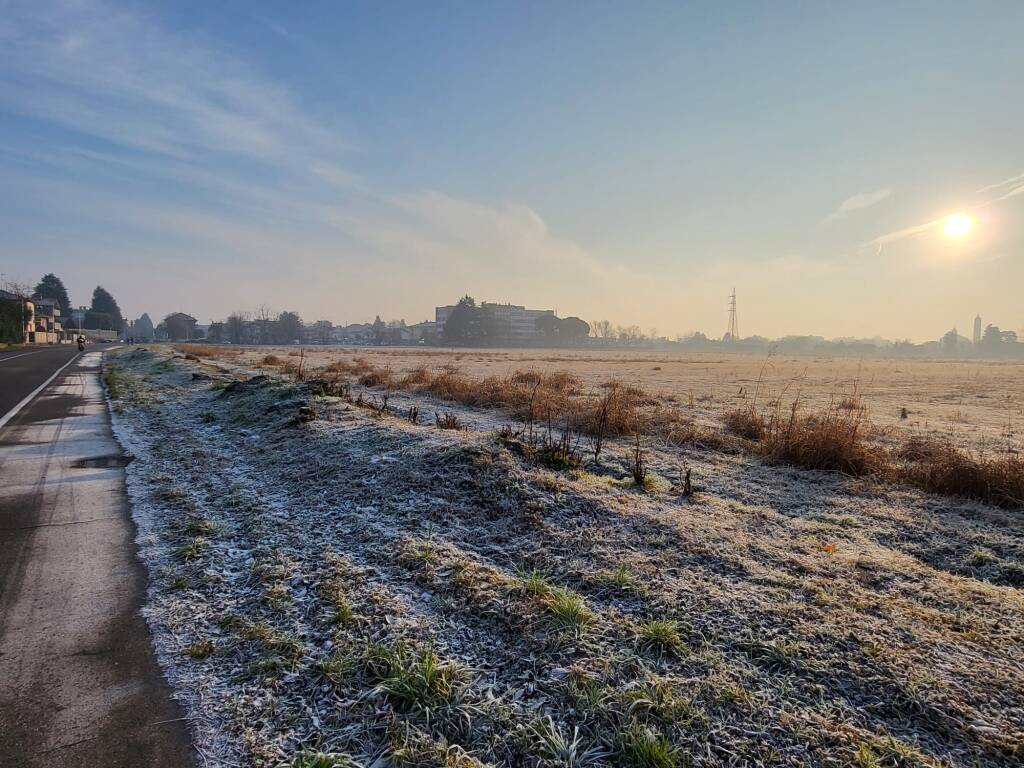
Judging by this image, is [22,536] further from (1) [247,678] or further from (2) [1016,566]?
(2) [1016,566]

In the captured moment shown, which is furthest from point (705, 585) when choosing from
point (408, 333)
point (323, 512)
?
point (408, 333)

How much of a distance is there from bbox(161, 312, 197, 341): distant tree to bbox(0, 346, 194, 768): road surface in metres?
167

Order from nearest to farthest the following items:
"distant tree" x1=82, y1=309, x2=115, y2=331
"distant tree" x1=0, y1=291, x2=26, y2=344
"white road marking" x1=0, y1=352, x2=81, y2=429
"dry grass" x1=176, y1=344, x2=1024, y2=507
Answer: "dry grass" x1=176, y1=344, x2=1024, y2=507
"white road marking" x1=0, y1=352, x2=81, y2=429
"distant tree" x1=0, y1=291, x2=26, y2=344
"distant tree" x1=82, y1=309, x2=115, y2=331

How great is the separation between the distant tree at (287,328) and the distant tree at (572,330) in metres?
73.5

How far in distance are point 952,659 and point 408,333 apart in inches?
6409

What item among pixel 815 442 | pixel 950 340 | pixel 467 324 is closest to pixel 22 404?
pixel 815 442

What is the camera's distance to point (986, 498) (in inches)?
252

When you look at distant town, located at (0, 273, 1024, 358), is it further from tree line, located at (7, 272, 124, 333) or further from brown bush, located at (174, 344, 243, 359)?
brown bush, located at (174, 344, 243, 359)

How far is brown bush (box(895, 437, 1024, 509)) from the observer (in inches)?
248

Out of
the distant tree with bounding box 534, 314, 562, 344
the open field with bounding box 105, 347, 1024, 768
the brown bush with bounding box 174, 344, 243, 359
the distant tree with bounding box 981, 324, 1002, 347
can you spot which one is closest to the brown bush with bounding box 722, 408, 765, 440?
the open field with bounding box 105, 347, 1024, 768

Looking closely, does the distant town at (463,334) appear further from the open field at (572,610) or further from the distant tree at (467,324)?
the open field at (572,610)

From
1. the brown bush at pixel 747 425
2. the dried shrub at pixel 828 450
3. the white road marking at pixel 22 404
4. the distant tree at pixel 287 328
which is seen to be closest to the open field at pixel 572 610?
the dried shrub at pixel 828 450

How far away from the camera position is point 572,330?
143 m

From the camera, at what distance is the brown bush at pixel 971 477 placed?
6.30m
